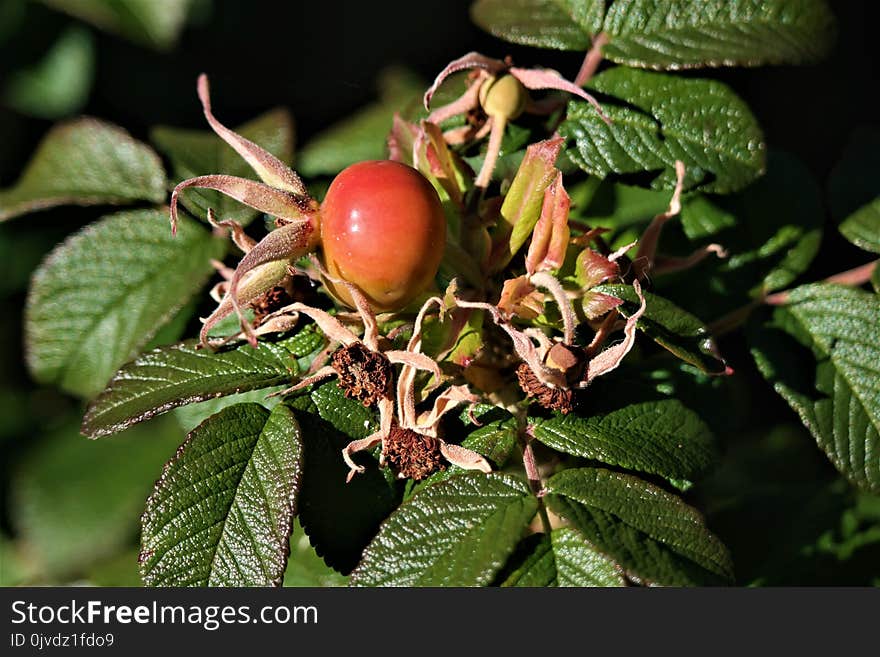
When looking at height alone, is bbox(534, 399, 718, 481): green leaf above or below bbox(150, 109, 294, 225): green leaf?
below

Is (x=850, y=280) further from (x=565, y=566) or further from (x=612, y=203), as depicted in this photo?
(x=565, y=566)

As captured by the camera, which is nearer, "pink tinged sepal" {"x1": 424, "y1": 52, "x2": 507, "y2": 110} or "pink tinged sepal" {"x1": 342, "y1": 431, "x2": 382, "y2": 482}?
"pink tinged sepal" {"x1": 342, "y1": 431, "x2": 382, "y2": 482}

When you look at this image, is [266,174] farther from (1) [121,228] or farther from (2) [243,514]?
(1) [121,228]

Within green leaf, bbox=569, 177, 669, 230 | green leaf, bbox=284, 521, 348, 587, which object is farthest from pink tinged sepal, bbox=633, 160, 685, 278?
green leaf, bbox=284, 521, 348, 587

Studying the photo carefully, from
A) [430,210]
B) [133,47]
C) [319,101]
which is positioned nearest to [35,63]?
[133,47]

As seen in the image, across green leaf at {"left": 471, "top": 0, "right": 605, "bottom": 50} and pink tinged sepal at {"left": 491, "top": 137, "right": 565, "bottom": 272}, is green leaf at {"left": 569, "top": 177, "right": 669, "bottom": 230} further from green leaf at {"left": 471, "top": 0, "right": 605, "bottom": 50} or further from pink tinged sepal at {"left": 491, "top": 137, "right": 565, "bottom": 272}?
pink tinged sepal at {"left": 491, "top": 137, "right": 565, "bottom": 272}

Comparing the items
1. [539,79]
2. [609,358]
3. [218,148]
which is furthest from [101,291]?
[609,358]

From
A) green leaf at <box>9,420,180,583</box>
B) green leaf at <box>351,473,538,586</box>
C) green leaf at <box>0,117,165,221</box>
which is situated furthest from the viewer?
green leaf at <box>9,420,180,583</box>

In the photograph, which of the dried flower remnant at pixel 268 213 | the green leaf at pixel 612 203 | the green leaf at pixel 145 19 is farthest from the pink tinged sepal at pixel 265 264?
the green leaf at pixel 145 19
